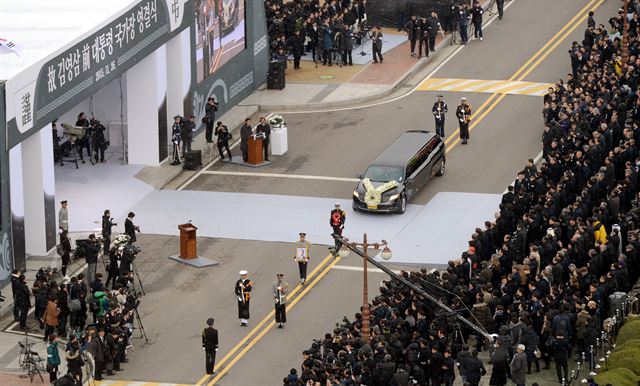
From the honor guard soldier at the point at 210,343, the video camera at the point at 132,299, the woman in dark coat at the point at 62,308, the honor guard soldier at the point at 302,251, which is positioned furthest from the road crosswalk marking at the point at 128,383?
the honor guard soldier at the point at 302,251

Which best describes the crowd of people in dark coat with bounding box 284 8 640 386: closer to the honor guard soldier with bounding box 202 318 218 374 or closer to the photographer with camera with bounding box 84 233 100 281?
the honor guard soldier with bounding box 202 318 218 374

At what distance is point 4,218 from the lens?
162 ft

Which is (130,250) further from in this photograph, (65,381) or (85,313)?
(65,381)

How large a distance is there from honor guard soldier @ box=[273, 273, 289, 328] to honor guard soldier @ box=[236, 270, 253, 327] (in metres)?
0.71

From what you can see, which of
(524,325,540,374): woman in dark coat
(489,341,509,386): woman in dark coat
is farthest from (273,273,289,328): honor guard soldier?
(524,325,540,374): woman in dark coat

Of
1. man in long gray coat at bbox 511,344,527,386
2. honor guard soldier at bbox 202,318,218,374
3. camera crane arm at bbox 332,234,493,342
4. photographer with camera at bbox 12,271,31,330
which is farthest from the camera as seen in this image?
photographer with camera at bbox 12,271,31,330

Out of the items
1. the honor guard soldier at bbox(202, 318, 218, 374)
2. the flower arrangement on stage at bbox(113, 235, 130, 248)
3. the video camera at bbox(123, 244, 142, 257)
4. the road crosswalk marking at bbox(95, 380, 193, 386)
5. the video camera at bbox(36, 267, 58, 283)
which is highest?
the flower arrangement on stage at bbox(113, 235, 130, 248)

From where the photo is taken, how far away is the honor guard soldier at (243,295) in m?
46.8

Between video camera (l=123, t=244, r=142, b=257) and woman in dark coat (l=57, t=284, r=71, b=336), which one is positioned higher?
video camera (l=123, t=244, r=142, b=257)

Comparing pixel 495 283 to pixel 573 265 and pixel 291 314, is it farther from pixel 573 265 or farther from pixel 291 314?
pixel 291 314

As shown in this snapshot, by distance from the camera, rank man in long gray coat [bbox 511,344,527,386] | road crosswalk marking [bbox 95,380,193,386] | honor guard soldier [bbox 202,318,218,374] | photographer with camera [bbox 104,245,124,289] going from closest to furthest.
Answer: man in long gray coat [bbox 511,344,527,386] < honor guard soldier [bbox 202,318,218,374] < road crosswalk marking [bbox 95,380,193,386] < photographer with camera [bbox 104,245,124,289]

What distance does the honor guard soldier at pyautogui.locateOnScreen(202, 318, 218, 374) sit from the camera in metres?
43.8

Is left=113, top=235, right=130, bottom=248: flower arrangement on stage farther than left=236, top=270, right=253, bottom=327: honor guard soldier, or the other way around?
left=113, top=235, right=130, bottom=248: flower arrangement on stage

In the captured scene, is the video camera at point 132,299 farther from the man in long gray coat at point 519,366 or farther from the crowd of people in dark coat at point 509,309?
the man in long gray coat at point 519,366
